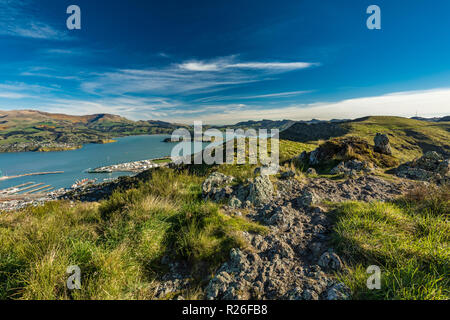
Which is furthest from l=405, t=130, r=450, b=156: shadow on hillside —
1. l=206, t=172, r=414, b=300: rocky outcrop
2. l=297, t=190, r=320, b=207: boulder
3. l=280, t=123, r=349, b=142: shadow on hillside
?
l=206, t=172, r=414, b=300: rocky outcrop

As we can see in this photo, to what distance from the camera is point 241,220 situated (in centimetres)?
454

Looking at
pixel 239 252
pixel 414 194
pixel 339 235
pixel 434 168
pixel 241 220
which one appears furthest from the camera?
pixel 434 168

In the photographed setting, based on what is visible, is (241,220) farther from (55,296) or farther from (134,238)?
(55,296)

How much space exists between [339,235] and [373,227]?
759mm

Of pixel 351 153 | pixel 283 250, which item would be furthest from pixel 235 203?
pixel 351 153

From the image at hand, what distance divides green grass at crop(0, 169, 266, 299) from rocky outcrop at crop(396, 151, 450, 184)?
8782 mm

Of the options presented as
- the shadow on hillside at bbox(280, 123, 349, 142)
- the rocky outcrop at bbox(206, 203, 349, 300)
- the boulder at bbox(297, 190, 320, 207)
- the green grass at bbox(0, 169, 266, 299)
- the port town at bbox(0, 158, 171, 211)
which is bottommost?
the port town at bbox(0, 158, 171, 211)

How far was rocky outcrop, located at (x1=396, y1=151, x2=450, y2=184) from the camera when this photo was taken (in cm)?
762

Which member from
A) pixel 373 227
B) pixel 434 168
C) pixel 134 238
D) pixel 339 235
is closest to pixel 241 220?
pixel 339 235

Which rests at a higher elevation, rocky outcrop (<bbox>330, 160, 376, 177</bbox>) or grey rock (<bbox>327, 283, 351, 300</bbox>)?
rocky outcrop (<bbox>330, 160, 376, 177</bbox>)

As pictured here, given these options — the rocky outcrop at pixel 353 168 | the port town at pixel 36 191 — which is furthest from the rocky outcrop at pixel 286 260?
the port town at pixel 36 191

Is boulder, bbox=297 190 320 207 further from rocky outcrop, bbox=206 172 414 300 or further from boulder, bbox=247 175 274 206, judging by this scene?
boulder, bbox=247 175 274 206

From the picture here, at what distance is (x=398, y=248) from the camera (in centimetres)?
291
